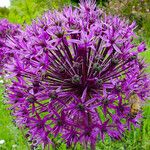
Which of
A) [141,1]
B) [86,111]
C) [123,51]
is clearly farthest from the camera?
[141,1]

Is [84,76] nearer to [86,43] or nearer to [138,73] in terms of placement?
[86,43]

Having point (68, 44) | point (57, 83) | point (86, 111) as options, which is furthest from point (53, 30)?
point (86, 111)

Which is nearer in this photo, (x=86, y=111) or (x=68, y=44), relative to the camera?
(x=86, y=111)

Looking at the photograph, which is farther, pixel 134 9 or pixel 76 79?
pixel 134 9

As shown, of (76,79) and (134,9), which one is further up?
(134,9)

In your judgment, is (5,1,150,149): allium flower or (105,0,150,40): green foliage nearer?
(5,1,150,149): allium flower

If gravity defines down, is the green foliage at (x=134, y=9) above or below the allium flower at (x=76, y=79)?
above

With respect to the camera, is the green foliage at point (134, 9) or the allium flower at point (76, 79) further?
the green foliage at point (134, 9)

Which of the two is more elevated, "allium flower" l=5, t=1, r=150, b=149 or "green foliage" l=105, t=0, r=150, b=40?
"green foliage" l=105, t=0, r=150, b=40
